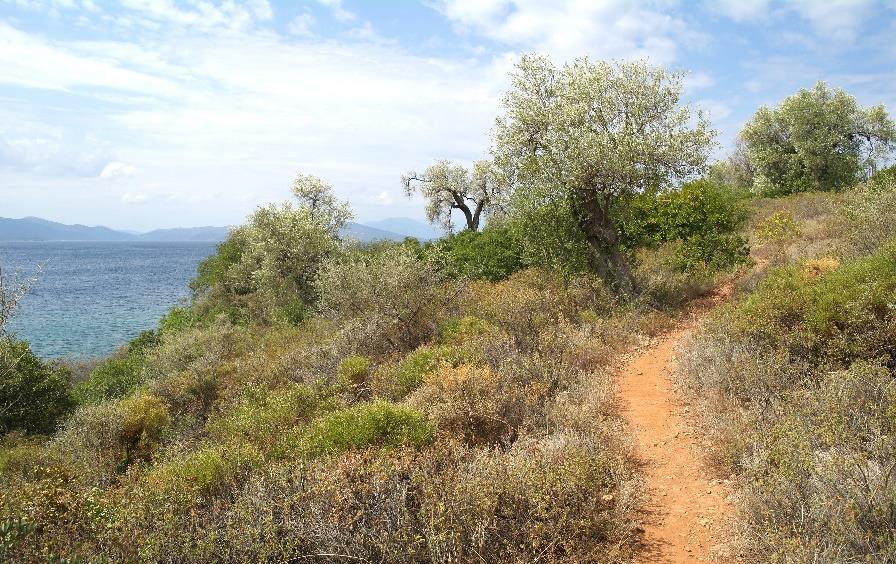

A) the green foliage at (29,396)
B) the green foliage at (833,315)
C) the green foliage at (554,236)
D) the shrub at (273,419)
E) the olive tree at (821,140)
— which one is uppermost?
the olive tree at (821,140)

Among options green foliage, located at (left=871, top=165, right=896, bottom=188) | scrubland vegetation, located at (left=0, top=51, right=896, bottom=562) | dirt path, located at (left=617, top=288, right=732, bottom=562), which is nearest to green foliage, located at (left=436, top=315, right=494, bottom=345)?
scrubland vegetation, located at (left=0, top=51, right=896, bottom=562)

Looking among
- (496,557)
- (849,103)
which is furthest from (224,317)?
(849,103)

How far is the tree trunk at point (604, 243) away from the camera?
17.0 meters

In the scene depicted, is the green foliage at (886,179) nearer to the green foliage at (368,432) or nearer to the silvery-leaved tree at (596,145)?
the silvery-leaved tree at (596,145)

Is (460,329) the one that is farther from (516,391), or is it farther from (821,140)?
(821,140)

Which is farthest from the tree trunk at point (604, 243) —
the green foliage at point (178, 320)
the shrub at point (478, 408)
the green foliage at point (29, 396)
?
the green foliage at point (178, 320)

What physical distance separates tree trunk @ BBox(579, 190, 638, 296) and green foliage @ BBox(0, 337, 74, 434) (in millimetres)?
18316

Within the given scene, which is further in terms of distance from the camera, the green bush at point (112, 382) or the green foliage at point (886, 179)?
the green bush at point (112, 382)

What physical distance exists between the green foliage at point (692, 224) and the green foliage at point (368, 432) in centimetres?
1197

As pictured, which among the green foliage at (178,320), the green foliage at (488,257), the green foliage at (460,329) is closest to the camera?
the green foliage at (460,329)

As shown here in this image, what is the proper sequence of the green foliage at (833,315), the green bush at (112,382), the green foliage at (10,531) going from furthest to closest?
the green bush at (112,382), the green foliage at (833,315), the green foliage at (10,531)

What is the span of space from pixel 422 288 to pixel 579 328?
206 inches

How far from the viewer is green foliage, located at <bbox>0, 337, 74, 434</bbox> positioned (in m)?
17.7

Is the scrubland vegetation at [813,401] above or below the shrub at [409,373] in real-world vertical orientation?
above
